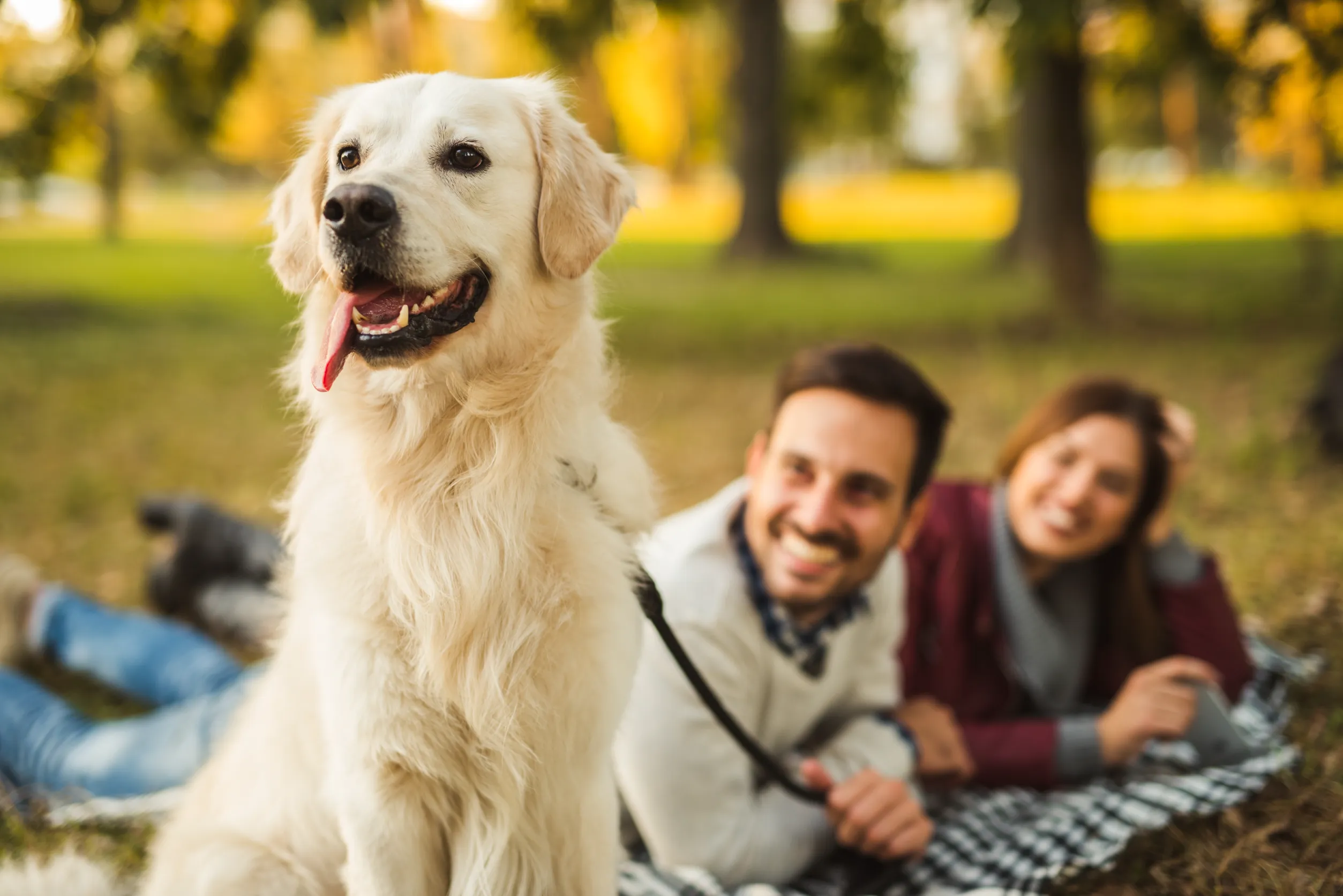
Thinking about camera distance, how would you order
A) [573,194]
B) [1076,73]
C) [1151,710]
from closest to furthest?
[573,194]
[1151,710]
[1076,73]

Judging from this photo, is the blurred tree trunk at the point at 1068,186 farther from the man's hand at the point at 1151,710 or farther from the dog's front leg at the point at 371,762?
the dog's front leg at the point at 371,762

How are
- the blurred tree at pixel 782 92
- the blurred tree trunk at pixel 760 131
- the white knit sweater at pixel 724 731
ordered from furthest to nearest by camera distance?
the blurred tree trunk at pixel 760 131 → the blurred tree at pixel 782 92 → the white knit sweater at pixel 724 731

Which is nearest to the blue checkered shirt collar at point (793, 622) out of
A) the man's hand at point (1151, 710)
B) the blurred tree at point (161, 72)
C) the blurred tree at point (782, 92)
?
the man's hand at point (1151, 710)

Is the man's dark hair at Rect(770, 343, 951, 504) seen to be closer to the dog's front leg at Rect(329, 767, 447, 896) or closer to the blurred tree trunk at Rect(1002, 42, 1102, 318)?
the dog's front leg at Rect(329, 767, 447, 896)

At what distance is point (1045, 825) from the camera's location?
2.58 metres

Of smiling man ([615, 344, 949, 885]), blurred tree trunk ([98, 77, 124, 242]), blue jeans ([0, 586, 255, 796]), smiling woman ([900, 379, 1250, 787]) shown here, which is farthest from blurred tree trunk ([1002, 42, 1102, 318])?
blurred tree trunk ([98, 77, 124, 242])

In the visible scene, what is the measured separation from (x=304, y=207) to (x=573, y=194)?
0.55 m

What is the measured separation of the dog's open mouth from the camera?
171cm

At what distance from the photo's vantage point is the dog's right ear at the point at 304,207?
1933 mm

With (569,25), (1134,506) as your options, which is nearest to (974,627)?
(1134,506)

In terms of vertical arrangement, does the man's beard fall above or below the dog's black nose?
below

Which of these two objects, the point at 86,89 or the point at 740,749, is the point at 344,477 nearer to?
the point at 740,749

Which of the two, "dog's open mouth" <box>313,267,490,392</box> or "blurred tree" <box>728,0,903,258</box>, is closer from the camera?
"dog's open mouth" <box>313,267,490,392</box>

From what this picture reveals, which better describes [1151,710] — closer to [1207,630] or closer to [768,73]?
[1207,630]
